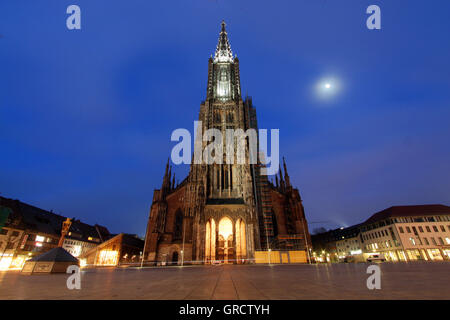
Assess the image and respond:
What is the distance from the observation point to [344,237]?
53.8m

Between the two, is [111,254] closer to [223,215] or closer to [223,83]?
[223,215]

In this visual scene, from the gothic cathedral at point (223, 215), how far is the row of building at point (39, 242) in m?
8.73

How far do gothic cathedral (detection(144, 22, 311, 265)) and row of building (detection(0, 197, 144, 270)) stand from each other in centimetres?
873

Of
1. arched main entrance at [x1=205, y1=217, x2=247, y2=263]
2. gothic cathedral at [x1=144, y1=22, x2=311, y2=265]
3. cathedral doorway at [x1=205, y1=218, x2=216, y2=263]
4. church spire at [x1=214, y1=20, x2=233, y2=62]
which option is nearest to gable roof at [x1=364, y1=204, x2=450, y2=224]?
gothic cathedral at [x1=144, y1=22, x2=311, y2=265]

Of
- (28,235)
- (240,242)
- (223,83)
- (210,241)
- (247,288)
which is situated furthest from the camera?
(223,83)

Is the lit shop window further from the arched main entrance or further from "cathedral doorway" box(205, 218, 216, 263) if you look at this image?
the arched main entrance

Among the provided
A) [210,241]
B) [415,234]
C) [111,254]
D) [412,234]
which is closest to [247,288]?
[210,241]

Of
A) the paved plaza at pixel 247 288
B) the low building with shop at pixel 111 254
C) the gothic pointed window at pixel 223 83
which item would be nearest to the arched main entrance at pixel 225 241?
the low building with shop at pixel 111 254

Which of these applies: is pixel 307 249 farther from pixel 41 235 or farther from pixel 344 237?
pixel 41 235

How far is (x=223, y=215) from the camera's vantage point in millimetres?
26281

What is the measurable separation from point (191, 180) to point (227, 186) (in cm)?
565

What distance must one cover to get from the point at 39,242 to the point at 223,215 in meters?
35.0

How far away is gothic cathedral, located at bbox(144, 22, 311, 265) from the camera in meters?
25.2
